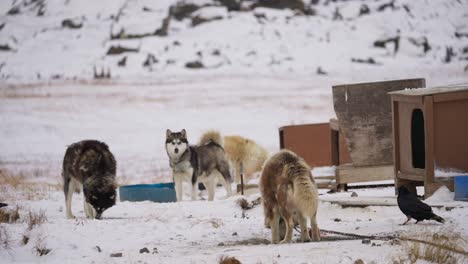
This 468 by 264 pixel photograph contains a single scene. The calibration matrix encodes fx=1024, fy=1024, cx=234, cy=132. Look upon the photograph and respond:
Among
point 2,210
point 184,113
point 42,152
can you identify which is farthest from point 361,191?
point 184,113

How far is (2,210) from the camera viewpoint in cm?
1309

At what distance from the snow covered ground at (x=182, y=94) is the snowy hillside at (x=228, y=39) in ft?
0.41

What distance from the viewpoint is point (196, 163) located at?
1786 centimetres

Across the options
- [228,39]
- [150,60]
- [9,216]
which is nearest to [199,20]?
[228,39]

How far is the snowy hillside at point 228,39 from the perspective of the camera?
149ft

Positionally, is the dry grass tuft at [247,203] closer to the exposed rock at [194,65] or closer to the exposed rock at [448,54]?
the exposed rock at [448,54]

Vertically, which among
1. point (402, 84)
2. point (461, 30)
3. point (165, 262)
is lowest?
point (165, 262)

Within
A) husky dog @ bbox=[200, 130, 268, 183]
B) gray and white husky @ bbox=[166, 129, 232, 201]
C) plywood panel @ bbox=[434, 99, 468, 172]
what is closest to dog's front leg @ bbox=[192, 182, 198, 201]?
gray and white husky @ bbox=[166, 129, 232, 201]

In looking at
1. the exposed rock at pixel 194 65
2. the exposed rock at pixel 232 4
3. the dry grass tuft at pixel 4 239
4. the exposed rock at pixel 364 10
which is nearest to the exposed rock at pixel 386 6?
the exposed rock at pixel 364 10

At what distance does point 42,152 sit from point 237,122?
21.2 feet

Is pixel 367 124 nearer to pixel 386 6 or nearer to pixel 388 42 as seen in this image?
pixel 388 42

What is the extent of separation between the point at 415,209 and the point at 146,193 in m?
5.98

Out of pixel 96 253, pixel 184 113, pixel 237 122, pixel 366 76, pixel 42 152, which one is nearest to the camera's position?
pixel 96 253

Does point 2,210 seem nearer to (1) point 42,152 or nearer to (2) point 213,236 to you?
(2) point 213,236
